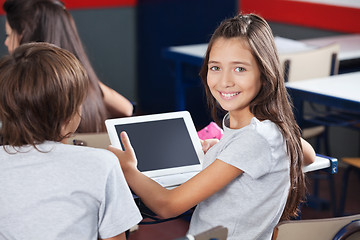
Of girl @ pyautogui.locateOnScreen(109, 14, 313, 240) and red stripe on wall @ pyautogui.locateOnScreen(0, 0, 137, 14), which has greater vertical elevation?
girl @ pyautogui.locateOnScreen(109, 14, 313, 240)

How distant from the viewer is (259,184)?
1.54m

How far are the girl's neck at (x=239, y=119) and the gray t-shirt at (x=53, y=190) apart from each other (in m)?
0.50

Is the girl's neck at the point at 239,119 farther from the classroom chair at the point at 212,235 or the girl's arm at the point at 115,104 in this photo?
the girl's arm at the point at 115,104

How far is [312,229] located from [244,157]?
293 mm

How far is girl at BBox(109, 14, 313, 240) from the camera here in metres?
1.53

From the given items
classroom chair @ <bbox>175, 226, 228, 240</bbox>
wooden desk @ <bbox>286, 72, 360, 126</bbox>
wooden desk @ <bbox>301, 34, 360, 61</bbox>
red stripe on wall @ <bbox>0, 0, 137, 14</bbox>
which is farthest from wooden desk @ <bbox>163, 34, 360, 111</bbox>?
classroom chair @ <bbox>175, 226, 228, 240</bbox>

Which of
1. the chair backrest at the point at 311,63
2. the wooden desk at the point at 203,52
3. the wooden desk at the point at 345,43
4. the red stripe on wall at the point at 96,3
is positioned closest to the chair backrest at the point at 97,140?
the chair backrest at the point at 311,63

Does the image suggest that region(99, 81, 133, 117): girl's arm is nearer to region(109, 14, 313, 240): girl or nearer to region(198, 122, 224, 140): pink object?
region(198, 122, 224, 140): pink object

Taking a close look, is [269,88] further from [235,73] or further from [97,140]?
[97,140]

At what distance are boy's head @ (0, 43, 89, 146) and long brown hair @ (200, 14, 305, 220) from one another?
19.7 inches

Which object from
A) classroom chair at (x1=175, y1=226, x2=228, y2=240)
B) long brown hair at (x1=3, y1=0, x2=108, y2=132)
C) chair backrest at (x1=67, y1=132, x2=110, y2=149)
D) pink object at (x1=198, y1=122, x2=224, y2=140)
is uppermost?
long brown hair at (x1=3, y1=0, x2=108, y2=132)

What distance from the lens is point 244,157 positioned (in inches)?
59.4

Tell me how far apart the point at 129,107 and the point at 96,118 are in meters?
0.29

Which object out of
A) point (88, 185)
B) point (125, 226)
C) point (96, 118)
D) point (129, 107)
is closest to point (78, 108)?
point (88, 185)
